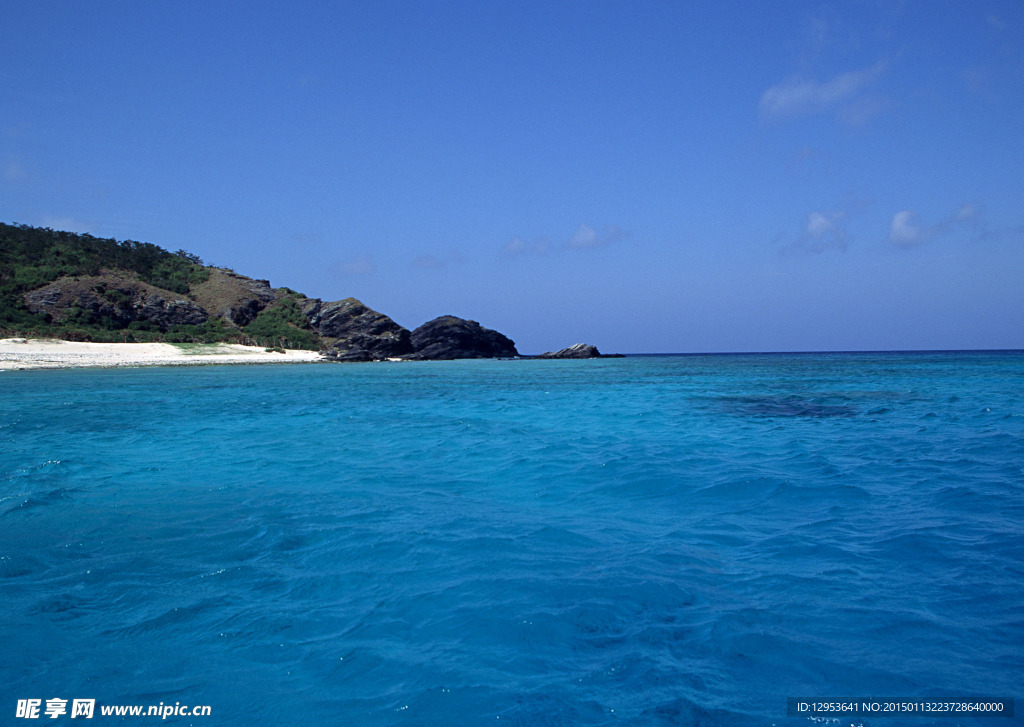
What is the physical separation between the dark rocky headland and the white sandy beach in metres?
4.39

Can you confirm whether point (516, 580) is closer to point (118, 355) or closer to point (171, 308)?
point (118, 355)

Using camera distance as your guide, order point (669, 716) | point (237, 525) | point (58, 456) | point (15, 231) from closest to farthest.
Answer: point (669, 716), point (237, 525), point (58, 456), point (15, 231)

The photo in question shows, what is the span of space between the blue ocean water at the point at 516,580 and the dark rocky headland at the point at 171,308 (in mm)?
60736

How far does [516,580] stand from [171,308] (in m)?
78.1

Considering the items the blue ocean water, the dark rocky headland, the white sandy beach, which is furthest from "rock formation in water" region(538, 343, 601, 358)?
the blue ocean water

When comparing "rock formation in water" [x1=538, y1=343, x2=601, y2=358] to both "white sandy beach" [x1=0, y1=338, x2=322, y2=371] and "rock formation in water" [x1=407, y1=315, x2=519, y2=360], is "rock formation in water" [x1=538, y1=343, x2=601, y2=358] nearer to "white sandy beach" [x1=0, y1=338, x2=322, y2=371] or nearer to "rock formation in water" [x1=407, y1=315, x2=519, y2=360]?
"rock formation in water" [x1=407, y1=315, x2=519, y2=360]

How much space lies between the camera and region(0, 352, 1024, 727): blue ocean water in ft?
12.5

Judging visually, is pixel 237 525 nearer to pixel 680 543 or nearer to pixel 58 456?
pixel 680 543

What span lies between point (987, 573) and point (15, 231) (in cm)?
9850

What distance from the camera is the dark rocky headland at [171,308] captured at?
6144 centimetres

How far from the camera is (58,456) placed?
1191 cm

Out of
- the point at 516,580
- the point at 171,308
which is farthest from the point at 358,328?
the point at 516,580

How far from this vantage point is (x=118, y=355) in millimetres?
52219

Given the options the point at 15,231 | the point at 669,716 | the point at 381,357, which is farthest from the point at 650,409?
the point at 15,231
